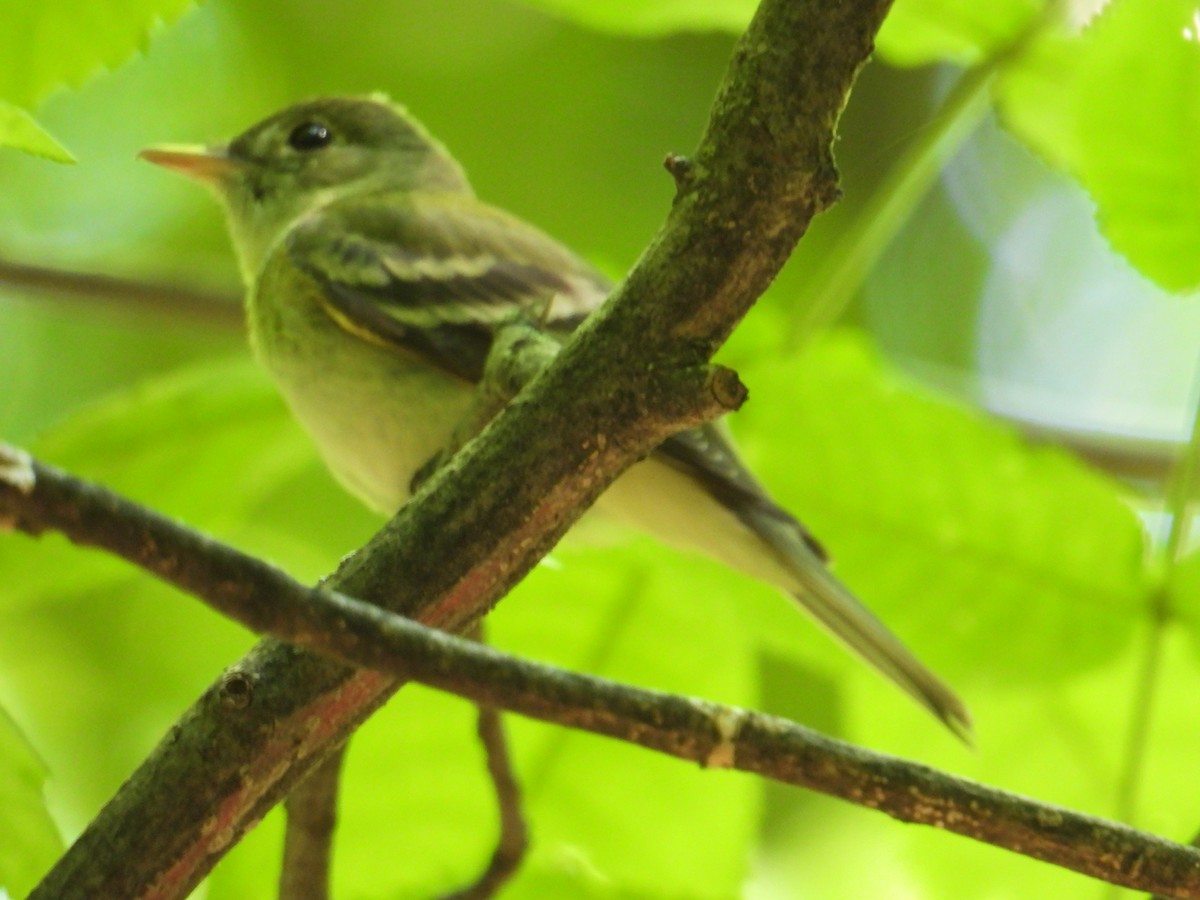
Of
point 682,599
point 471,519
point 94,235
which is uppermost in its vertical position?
point 471,519

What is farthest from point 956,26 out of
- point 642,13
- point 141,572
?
point 141,572

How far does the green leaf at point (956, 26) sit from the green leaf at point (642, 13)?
0.12 metres

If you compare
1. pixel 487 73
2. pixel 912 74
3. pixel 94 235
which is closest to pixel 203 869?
pixel 94 235

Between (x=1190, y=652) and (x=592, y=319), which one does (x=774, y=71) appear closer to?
(x=592, y=319)

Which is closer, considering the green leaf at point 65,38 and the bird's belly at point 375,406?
the green leaf at point 65,38

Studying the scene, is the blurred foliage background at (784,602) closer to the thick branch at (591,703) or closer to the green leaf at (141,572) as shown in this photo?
the green leaf at (141,572)

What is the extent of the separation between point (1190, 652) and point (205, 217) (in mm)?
1888

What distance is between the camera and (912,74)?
2291 mm

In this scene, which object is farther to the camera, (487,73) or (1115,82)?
(487,73)

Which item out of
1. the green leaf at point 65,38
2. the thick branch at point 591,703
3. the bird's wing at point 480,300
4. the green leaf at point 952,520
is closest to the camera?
the thick branch at point 591,703

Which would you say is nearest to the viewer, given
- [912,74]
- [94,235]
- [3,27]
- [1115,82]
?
[3,27]

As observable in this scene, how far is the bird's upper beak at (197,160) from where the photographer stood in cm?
162

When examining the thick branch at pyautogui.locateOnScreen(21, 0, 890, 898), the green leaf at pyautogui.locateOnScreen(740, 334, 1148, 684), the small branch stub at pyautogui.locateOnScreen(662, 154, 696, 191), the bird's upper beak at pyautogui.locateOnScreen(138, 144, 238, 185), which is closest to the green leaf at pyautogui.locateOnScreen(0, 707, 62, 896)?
the thick branch at pyautogui.locateOnScreen(21, 0, 890, 898)

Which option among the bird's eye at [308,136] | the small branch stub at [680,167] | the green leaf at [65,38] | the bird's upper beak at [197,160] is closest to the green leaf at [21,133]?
the green leaf at [65,38]
